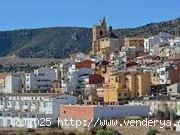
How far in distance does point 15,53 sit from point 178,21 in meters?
28.8

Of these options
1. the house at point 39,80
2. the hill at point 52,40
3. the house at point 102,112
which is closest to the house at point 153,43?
the house at point 39,80

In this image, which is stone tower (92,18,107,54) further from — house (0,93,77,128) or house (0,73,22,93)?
house (0,93,77,128)

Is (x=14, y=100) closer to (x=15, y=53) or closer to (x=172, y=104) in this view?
(x=172, y=104)

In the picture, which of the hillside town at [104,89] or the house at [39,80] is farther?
the house at [39,80]

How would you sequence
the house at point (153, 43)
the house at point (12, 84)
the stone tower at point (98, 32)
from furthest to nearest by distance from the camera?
the stone tower at point (98, 32), the house at point (153, 43), the house at point (12, 84)

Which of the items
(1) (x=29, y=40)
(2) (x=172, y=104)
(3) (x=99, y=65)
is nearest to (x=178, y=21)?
(1) (x=29, y=40)

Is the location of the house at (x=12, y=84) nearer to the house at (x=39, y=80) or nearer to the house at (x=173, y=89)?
the house at (x=39, y=80)

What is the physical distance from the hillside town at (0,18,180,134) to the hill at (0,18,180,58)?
31.8 meters

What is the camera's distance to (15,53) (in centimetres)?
10669

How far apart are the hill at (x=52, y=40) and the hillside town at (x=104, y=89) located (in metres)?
31.8

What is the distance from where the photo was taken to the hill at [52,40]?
323 feet

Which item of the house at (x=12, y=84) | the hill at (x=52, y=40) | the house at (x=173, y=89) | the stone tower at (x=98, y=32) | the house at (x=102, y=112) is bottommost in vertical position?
the house at (x=102, y=112)

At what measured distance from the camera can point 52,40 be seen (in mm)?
108875

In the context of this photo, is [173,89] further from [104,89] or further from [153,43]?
[153,43]
